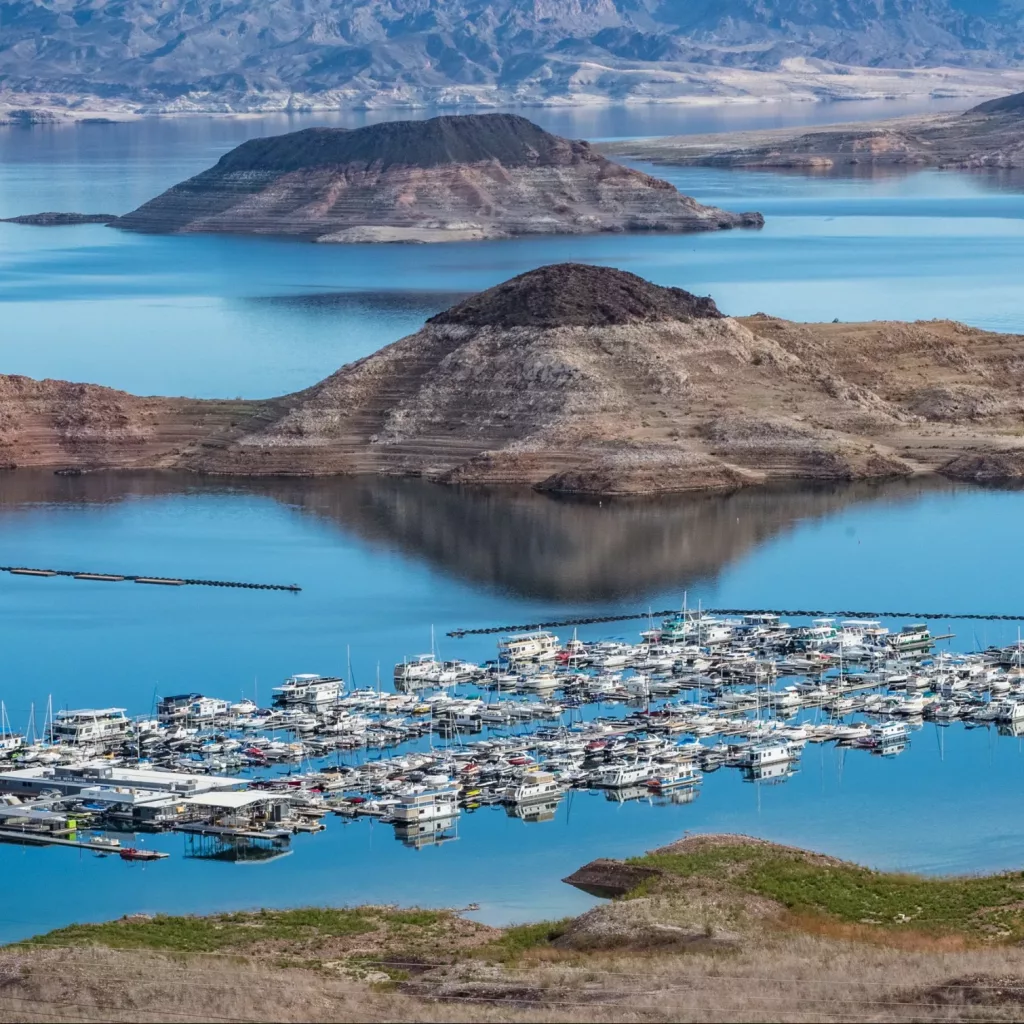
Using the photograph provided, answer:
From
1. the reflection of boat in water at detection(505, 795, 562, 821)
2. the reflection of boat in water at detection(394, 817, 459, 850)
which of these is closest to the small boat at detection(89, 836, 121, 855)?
the reflection of boat in water at detection(394, 817, 459, 850)

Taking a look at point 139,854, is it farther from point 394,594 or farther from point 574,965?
point 394,594

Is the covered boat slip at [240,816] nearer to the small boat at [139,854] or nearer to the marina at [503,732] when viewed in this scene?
the marina at [503,732]

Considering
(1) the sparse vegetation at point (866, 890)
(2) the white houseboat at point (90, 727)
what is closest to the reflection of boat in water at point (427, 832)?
(1) the sparse vegetation at point (866, 890)

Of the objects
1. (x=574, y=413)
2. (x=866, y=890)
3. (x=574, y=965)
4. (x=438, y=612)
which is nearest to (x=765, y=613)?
(x=438, y=612)

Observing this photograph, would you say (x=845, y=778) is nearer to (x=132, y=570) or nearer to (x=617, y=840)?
(x=617, y=840)

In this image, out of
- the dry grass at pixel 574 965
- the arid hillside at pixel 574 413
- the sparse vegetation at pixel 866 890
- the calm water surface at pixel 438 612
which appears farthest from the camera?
the arid hillside at pixel 574 413

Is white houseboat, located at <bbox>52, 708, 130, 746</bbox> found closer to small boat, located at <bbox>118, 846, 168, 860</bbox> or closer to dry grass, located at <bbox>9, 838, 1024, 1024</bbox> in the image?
small boat, located at <bbox>118, 846, 168, 860</bbox>
